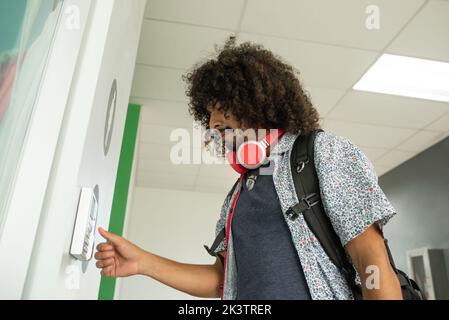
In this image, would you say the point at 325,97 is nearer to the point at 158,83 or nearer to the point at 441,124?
the point at 441,124

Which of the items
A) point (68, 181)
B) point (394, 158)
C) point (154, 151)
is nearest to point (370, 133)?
point (394, 158)

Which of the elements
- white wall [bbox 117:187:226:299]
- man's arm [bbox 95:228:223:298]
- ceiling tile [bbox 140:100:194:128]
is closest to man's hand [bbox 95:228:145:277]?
man's arm [bbox 95:228:223:298]

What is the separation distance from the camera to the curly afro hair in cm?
84

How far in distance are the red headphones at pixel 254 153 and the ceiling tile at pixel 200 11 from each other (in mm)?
1276

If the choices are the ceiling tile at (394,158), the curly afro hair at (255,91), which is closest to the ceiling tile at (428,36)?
the curly afro hair at (255,91)

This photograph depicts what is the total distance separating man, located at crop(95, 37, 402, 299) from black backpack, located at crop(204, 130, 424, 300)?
12mm

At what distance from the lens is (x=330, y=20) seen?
1.91 m

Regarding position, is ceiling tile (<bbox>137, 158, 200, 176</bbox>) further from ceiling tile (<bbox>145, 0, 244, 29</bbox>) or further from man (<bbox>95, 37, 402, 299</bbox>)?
man (<bbox>95, 37, 402, 299</bbox>)

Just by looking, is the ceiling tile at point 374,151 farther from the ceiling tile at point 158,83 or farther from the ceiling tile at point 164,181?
the ceiling tile at point 164,181

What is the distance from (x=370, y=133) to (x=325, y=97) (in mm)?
796

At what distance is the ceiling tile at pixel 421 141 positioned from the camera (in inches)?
124

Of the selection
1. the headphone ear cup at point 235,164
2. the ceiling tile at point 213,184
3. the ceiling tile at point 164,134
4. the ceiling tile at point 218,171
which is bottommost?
the headphone ear cup at point 235,164
